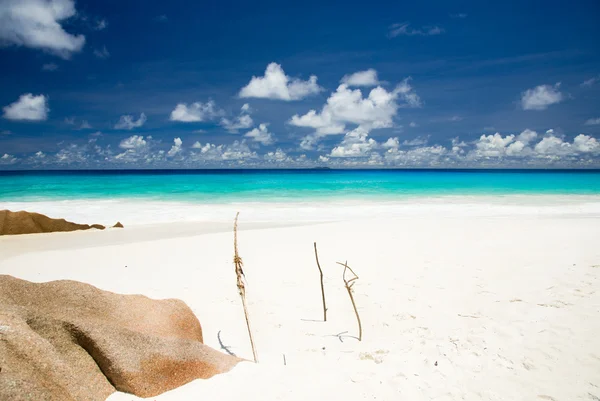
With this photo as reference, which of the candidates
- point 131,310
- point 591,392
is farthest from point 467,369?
point 131,310

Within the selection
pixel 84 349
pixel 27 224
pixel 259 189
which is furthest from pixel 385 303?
pixel 259 189

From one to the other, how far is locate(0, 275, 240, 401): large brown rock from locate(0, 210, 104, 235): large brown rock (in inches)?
422

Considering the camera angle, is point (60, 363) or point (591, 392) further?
point (591, 392)

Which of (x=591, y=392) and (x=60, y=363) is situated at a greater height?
(x=60, y=363)

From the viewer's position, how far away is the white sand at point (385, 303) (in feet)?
11.4

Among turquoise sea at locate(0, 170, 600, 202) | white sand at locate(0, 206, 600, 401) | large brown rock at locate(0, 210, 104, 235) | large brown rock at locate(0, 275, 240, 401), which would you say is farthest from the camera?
turquoise sea at locate(0, 170, 600, 202)

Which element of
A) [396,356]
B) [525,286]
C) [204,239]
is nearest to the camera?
[396,356]

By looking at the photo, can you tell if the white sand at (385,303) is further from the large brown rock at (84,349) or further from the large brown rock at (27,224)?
the large brown rock at (27,224)

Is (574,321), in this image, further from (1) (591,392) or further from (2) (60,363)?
(2) (60,363)

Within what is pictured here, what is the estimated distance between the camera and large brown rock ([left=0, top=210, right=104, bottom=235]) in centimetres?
1151

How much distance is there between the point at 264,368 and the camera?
354cm

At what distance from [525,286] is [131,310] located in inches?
241

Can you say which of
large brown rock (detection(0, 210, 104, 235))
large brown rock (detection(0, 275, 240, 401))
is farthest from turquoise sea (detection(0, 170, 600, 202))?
large brown rock (detection(0, 275, 240, 401))

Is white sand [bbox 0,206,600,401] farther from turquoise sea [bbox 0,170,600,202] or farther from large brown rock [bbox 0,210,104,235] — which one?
turquoise sea [bbox 0,170,600,202]
